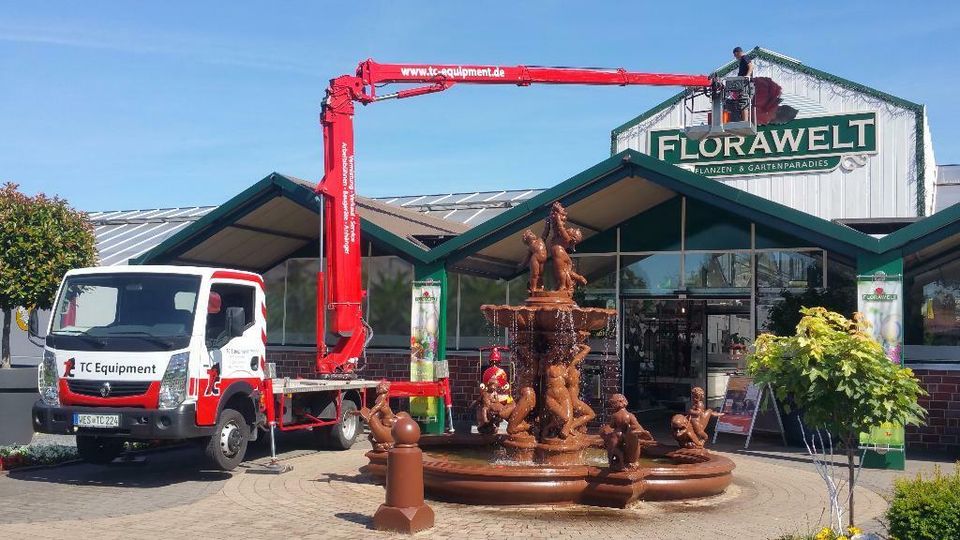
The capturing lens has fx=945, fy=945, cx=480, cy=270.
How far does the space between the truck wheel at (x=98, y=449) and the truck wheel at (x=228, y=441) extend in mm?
1525

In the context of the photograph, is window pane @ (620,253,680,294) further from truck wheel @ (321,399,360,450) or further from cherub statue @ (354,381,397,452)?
cherub statue @ (354,381,397,452)

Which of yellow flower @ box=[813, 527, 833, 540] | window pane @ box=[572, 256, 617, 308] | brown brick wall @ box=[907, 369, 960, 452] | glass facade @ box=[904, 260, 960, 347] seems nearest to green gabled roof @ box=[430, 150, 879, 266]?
brown brick wall @ box=[907, 369, 960, 452]

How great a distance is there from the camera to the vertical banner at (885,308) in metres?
13.1

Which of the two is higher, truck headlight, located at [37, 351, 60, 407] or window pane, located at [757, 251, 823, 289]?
window pane, located at [757, 251, 823, 289]

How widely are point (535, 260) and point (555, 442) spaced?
7.25ft

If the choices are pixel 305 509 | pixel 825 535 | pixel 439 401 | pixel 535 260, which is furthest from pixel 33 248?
pixel 825 535

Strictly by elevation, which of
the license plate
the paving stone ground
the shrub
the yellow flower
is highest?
the license plate

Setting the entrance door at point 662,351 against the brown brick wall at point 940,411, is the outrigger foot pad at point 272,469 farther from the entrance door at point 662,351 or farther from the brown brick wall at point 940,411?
the brown brick wall at point 940,411

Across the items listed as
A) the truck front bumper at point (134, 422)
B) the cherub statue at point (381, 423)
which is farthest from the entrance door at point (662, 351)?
the truck front bumper at point (134, 422)

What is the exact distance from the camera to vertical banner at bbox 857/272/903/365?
1307cm

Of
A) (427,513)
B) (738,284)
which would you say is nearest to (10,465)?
(427,513)

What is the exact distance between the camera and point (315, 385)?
1320 centimetres

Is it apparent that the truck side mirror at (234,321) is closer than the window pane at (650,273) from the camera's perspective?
Yes

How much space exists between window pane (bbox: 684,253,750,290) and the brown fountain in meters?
6.35
